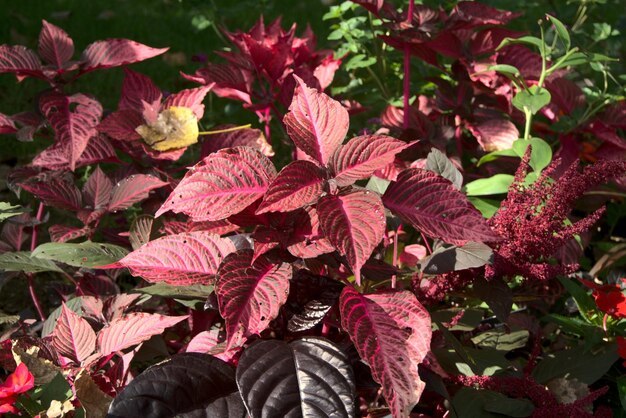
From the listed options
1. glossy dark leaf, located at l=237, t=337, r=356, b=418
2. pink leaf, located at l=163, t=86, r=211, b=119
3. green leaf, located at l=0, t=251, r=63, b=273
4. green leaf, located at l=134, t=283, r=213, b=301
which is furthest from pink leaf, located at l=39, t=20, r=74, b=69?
glossy dark leaf, located at l=237, t=337, r=356, b=418

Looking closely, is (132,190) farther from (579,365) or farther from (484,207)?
(579,365)

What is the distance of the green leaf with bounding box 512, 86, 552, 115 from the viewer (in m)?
1.98

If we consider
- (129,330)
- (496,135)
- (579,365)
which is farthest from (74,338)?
(496,135)

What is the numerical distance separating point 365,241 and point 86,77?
2930 millimetres

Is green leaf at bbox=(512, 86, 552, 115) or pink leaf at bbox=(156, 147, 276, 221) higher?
pink leaf at bbox=(156, 147, 276, 221)

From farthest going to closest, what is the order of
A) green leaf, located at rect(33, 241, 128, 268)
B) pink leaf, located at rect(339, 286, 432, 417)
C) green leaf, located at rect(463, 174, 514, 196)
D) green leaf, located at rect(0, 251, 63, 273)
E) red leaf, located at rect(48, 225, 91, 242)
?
1. green leaf, located at rect(463, 174, 514, 196)
2. red leaf, located at rect(48, 225, 91, 242)
3. green leaf, located at rect(0, 251, 63, 273)
4. green leaf, located at rect(33, 241, 128, 268)
5. pink leaf, located at rect(339, 286, 432, 417)

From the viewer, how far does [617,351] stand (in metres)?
1.62

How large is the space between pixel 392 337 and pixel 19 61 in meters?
1.15

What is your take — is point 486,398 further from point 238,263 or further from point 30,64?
point 30,64

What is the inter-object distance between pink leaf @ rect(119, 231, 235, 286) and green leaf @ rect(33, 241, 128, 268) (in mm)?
180

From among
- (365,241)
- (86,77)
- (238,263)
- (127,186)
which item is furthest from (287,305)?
(86,77)

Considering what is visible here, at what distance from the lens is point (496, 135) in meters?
2.25

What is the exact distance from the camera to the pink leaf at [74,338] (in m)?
1.48

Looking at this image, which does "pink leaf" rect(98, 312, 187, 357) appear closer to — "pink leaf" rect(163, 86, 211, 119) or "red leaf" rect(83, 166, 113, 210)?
"red leaf" rect(83, 166, 113, 210)
